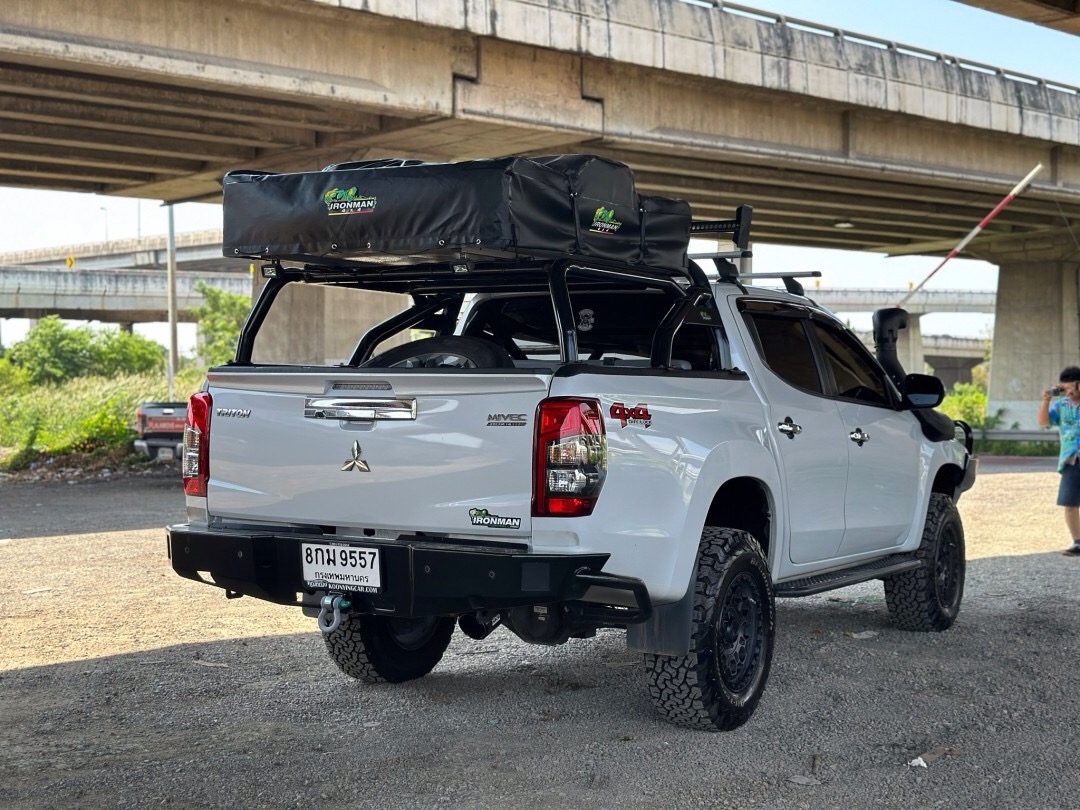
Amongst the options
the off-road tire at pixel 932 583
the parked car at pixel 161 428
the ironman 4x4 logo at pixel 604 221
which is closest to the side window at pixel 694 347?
the ironman 4x4 logo at pixel 604 221

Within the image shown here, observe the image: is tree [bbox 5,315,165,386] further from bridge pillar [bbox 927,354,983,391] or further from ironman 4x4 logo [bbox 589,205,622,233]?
bridge pillar [bbox 927,354,983,391]

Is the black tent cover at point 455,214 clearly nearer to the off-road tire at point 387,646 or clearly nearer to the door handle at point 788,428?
the door handle at point 788,428

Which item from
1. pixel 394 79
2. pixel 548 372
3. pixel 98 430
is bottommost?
pixel 98 430

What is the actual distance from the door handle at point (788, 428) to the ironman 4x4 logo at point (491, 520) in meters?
1.72

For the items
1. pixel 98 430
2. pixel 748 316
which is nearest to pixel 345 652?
pixel 748 316

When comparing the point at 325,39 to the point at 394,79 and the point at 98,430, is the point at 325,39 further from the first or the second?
the point at 98,430

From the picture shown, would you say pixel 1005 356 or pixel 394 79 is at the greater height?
pixel 394 79

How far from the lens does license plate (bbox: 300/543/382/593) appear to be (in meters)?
4.92

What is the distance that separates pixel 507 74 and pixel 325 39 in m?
2.75

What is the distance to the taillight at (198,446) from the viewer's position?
5.45 meters

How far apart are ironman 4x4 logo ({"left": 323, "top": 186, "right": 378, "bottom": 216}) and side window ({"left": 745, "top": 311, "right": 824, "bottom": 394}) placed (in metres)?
2.02

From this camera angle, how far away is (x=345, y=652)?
Result: 606cm

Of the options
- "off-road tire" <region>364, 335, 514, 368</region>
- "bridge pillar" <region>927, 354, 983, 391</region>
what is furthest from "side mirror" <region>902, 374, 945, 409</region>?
"bridge pillar" <region>927, 354, 983, 391</region>

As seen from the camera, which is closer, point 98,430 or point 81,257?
point 98,430
